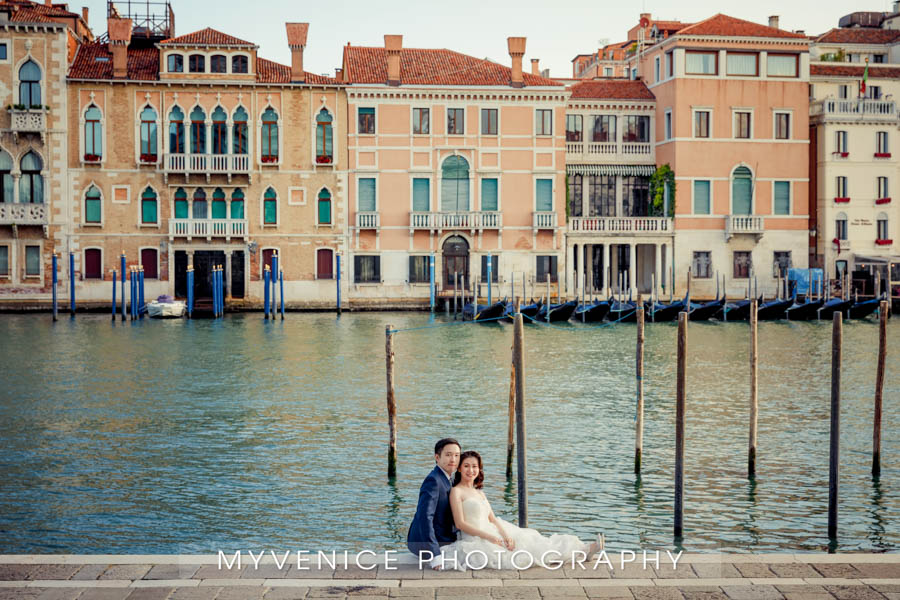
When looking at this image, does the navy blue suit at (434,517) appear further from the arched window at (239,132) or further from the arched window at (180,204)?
the arched window at (180,204)

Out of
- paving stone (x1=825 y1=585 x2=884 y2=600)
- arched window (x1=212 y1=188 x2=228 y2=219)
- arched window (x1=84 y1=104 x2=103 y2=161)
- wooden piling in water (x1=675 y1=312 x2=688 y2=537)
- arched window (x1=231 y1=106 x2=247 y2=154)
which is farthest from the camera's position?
arched window (x1=212 y1=188 x2=228 y2=219)

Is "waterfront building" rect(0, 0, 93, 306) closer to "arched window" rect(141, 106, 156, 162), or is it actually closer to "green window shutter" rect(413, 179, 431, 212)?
"arched window" rect(141, 106, 156, 162)

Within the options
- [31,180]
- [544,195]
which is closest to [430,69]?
[544,195]

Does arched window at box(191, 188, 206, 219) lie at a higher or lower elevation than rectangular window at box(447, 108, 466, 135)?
lower

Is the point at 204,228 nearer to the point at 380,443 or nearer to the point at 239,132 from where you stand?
A: the point at 239,132

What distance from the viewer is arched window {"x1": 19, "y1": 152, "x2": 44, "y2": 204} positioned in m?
32.3

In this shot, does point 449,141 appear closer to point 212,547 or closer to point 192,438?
Result: point 192,438

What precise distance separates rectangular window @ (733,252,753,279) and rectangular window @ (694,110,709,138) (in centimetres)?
379

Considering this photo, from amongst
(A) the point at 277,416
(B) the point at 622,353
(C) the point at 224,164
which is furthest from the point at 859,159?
(A) the point at 277,416

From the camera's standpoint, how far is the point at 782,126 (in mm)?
34906

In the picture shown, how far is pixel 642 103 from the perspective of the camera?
35.6 metres

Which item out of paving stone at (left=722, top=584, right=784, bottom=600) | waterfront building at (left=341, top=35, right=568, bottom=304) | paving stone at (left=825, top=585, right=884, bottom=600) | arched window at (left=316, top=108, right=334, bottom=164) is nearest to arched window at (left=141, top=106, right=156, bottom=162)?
arched window at (left=316, top=108, right=334, bottom=164)

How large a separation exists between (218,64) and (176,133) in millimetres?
2296

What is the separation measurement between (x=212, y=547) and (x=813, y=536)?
473cm
